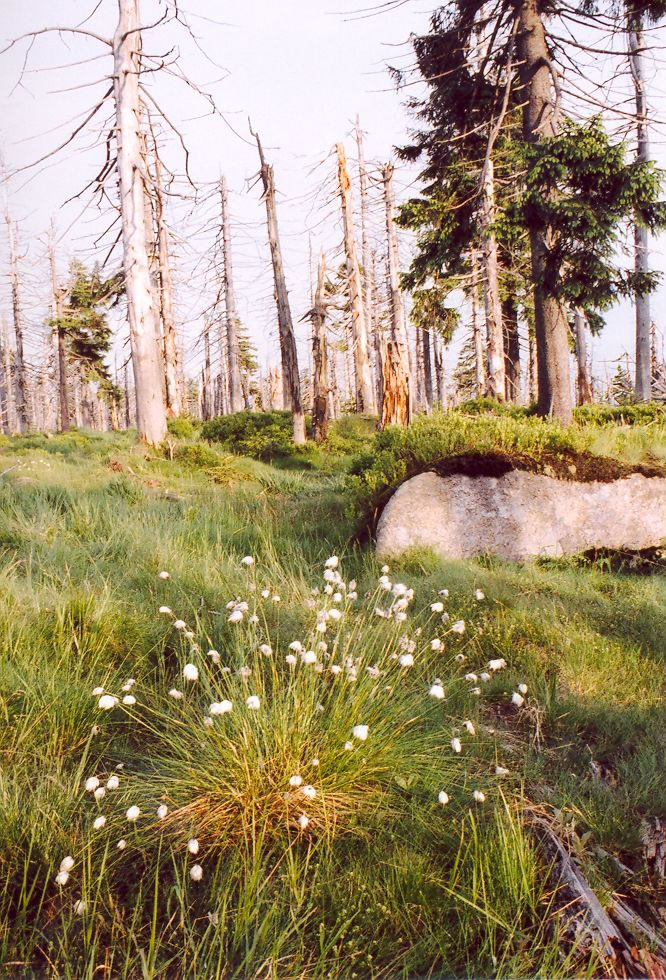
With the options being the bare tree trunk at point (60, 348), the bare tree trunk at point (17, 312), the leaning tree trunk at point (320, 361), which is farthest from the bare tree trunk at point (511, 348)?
the bare tree trunk at point (17, 312)

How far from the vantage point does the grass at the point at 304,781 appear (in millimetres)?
1792

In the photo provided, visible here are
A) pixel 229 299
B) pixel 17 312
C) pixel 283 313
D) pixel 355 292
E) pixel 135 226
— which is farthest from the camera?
pixel 17 312

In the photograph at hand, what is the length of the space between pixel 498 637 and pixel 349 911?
2.26 m

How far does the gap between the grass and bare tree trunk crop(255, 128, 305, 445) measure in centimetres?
1192

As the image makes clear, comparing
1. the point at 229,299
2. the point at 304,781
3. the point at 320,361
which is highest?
the point at 229,299

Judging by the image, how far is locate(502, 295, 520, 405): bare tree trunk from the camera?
20544mm

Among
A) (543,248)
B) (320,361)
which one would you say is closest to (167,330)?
(320,361)

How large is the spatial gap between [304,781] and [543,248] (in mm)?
9017

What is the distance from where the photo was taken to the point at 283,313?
54.2 ft

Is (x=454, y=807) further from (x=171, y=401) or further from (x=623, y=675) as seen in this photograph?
(x=171, y=401)

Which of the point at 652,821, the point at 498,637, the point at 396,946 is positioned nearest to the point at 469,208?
the point at 498,637

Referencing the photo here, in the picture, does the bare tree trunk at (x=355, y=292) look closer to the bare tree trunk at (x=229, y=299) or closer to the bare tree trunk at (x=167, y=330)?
the bare tree trunk at (x=167, y=330)

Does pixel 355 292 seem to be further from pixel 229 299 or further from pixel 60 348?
pixel 60 348

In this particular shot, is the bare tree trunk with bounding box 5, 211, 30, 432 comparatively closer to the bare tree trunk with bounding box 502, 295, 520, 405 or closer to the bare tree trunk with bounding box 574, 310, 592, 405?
the bare tree trunk with bounding box 502, 295, 520, 405
